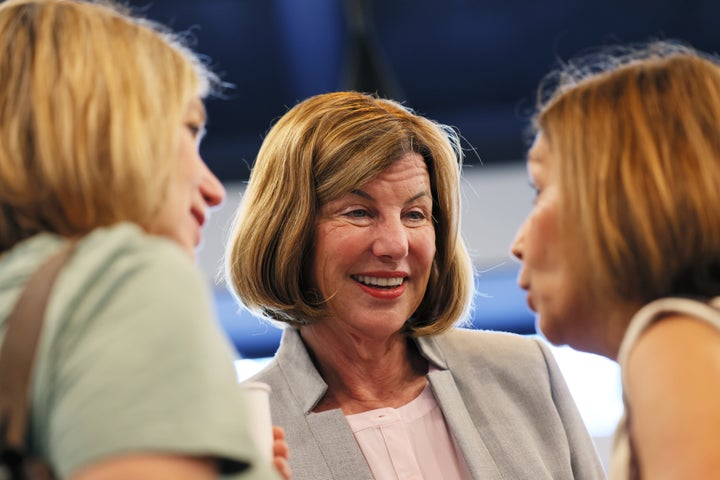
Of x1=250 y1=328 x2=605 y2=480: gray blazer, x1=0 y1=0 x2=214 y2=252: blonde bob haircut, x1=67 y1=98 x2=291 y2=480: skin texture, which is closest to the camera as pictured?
x1=67 y1=98 x2=291 y2=480: skin texture

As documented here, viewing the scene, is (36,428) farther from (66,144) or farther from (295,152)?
(295,152)

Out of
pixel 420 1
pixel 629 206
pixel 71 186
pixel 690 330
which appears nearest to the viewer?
pixel 71 186

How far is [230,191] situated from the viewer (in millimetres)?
6184

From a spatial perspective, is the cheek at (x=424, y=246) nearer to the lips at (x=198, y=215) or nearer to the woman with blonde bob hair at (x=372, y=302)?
the woman with blonde bob hair at (x=372, y=302)

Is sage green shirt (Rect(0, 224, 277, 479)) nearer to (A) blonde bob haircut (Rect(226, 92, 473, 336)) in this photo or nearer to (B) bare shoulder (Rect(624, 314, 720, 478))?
(B) bare shoulder (Rect(624, 314, 720, 478))

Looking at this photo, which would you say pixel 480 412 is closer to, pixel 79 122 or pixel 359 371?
pixel 359 371

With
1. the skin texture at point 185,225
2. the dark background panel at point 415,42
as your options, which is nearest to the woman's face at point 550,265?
the skin texture at point 185,225

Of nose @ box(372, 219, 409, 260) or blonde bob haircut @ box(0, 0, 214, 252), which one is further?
nose @ box(372, 219, 409, 260)

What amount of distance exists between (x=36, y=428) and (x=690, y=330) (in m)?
0.75

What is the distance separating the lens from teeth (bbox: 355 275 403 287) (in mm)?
2193

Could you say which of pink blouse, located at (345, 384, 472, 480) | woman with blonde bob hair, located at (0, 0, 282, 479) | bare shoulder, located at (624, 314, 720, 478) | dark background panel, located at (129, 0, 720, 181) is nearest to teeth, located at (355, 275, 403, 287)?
pink blouse, located at (345, 384, 472, 480)

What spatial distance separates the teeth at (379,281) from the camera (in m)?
2.19

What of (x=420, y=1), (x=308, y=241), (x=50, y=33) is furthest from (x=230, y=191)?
(x=50, y=33)

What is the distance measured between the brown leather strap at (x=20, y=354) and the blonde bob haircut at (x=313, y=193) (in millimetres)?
1289
